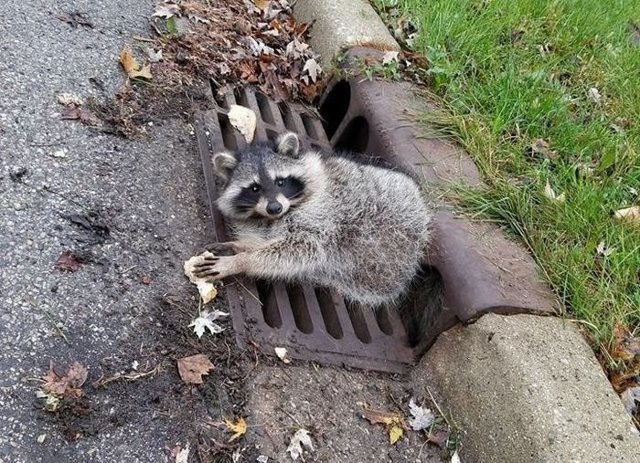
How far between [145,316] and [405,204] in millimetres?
1363

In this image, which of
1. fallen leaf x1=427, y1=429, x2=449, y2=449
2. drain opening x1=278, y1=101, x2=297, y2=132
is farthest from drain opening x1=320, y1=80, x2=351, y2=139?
fallen leaf x1=427, y1=429, x2=449, y2=449

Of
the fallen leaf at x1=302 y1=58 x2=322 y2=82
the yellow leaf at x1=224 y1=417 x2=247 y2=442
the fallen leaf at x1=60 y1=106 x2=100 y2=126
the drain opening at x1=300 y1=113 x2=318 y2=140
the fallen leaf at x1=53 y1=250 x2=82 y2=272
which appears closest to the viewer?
the yellow leaf at x1=224 y1=417 x2=247 y2=442

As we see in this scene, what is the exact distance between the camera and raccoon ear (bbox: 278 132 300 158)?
10.4 ft

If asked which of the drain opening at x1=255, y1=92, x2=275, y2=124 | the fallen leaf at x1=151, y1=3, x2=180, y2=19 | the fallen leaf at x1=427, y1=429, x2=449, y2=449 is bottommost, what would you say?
the drain opening at x1=255, y1=92, x2=275, y2=124

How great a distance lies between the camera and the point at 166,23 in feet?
13.1

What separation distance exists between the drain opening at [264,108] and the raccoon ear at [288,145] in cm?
63

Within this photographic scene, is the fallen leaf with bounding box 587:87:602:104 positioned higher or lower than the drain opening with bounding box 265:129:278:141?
higher

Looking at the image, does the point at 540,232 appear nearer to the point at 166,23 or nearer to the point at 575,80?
the point at 575,80

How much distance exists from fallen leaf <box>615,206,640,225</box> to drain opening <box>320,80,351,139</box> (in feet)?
5.62

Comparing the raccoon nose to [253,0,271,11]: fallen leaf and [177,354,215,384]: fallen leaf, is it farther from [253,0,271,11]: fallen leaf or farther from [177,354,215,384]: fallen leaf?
[253,0,271,11]: fallen leaf

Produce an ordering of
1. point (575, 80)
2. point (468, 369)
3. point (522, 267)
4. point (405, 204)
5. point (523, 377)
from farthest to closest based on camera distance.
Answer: point (575, 80)
point (405, 204)
point (522, 267)
point (468, 369)
point (523, 377)

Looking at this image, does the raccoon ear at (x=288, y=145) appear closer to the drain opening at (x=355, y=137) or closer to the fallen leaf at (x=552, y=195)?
the drain opening at (x=355, y=137)

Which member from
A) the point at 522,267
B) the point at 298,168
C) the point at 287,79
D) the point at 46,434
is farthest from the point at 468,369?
the point at 287,79

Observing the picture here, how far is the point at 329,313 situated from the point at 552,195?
1318mm
